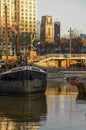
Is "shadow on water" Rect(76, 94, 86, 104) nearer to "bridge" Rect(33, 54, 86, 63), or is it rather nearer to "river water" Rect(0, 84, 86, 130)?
"river water" Rect(0, 84, 86, 130)

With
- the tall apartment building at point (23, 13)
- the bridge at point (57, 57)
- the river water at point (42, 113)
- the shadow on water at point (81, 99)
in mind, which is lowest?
the bridge at point (57, 57)

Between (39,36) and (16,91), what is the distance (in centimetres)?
11012

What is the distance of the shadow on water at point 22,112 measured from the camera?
3280 centimetres

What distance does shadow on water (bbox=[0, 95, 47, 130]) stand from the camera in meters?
32.8

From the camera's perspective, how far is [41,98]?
52.3 m

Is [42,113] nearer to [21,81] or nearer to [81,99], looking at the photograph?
[81,99]

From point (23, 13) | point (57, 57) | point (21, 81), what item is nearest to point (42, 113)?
point (21, 81)

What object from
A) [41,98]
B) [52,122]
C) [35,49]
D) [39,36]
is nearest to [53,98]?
[41,98]

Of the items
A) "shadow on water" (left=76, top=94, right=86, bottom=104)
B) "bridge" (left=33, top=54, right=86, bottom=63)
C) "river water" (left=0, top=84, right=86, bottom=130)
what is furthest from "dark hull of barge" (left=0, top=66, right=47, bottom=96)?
"bridge" (left=33, top=54, right=86, bottom=63)

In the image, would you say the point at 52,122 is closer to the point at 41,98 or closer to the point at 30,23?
the point at 41,98

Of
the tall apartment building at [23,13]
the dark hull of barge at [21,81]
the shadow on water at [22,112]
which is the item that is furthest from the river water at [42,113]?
the tall apartment building at [23,13]

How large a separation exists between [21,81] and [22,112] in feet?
42.2

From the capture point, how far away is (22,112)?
131 feet

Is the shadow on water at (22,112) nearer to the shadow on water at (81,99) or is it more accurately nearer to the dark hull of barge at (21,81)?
the dark hull of barge at (21,81)
